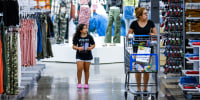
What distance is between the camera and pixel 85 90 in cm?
921

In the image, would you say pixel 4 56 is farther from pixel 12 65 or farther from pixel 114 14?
pixel 114 14

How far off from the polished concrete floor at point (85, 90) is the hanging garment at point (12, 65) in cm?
98

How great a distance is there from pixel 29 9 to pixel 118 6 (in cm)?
519

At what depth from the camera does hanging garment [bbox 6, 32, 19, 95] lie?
7.22m

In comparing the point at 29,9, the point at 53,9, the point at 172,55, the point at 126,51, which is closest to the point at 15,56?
the point at 126,51

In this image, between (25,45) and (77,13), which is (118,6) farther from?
(25,45)

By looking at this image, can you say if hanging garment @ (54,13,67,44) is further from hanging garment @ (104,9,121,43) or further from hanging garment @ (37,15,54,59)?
hanging garment @ (37,15,54,59)

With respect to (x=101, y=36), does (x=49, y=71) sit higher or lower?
lower

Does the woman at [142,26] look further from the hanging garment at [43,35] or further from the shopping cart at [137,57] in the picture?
the hanging garment at [43,35]

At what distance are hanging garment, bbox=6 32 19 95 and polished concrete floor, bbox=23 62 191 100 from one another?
3.21 ft

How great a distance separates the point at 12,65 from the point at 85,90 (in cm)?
229

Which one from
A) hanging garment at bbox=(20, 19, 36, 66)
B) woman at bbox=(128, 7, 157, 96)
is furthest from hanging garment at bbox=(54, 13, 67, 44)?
woman at bbox=(128, 7, 157, 96)

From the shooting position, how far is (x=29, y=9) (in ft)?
32.1

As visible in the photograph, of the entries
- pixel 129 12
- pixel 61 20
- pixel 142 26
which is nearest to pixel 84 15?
pixel 61 20
